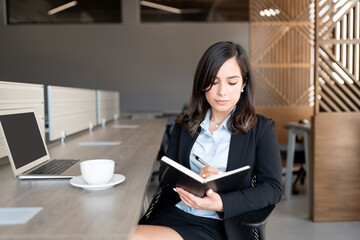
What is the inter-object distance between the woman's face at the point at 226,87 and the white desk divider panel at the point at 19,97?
2.55 feet

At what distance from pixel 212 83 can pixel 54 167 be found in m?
0.70

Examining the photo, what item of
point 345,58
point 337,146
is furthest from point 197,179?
point 345,58

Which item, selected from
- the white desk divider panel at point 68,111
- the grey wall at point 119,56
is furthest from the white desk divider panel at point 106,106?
the grey wall at point 119,56

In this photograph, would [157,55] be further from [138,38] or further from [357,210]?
[357,210]

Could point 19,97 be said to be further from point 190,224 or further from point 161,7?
point 161,7

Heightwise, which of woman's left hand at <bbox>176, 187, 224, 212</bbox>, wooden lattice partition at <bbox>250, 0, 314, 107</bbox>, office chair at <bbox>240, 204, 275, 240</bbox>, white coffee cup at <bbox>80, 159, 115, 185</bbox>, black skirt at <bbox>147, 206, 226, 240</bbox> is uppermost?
wooden lattice partition at <bbox>250, 0, 314, 107</bbox>

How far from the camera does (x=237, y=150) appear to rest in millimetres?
1276

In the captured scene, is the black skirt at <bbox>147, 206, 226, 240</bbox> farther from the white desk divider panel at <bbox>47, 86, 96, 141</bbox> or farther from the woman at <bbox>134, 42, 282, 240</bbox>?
the white desk divider panel at <bbox>47, 86, 96, 141</bbox>

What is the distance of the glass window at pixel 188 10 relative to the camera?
5.62 metres

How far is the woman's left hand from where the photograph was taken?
1.08m

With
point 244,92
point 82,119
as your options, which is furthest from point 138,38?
point 244,92

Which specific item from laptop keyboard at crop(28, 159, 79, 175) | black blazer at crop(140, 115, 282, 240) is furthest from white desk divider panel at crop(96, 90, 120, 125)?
black blazer at crop(140, 115, 282, 240)

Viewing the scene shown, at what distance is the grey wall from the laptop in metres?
4.30

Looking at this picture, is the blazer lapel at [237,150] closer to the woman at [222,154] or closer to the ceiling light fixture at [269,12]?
the woman at [222,154]
